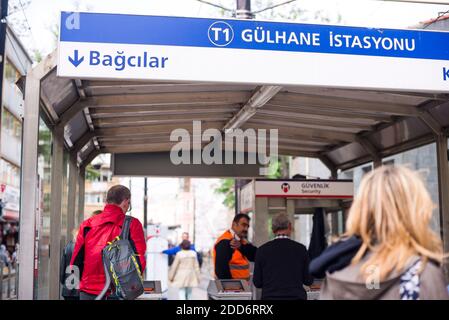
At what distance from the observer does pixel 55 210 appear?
847 centimetres

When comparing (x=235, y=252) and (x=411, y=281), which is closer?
(x=411, y=281)

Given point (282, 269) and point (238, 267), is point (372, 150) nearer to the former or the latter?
point (238, 267)

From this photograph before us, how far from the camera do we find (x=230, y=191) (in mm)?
35438

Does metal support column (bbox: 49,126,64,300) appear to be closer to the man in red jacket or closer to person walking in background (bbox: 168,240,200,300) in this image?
the man in red jacket

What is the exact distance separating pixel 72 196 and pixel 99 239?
5.50m

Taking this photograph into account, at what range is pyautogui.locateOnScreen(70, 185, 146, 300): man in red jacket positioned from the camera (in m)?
5.50

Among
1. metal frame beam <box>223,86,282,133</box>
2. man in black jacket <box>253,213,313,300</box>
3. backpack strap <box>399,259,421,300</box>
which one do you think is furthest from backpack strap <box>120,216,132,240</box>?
backpack strap <box>399,259,421,300</box>

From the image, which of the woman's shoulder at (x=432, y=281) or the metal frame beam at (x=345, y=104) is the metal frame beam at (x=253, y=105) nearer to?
the metal frame beam at (x=345, y=104)

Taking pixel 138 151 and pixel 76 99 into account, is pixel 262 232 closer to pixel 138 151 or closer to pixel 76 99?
pixel 138 151

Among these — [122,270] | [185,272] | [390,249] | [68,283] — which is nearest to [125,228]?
[122,270]

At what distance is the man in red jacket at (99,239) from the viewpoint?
5496 millimetres

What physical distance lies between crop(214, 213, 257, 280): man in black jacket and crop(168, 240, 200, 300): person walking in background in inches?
214

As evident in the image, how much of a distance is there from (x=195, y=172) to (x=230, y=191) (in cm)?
2352

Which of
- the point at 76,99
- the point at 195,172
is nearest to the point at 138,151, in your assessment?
the point at 195,172
